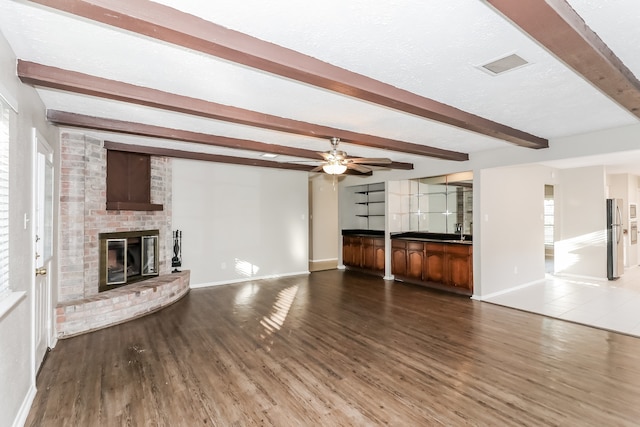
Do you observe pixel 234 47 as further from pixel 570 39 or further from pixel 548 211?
pixel 548 211

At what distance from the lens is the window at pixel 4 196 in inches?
77.7

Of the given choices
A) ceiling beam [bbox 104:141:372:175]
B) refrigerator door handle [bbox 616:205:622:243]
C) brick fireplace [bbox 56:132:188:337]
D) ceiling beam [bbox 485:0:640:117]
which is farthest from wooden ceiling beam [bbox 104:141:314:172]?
refrigerator door handle [bbox 616:205:622:243]

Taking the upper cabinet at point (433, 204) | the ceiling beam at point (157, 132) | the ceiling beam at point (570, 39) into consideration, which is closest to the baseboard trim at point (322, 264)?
the upper cabinet at point (433, 204)

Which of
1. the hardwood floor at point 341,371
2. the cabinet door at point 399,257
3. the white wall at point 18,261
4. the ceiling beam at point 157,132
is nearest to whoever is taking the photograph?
the white wall at point 18,261

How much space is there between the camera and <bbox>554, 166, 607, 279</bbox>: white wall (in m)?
6.48

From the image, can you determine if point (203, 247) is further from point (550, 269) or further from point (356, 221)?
point (550, 269)

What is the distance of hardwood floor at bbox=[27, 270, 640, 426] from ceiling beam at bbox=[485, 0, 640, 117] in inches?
91.5

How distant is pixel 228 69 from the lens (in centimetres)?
231

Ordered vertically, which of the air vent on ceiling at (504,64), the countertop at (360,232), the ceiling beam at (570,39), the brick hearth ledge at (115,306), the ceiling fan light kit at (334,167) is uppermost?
the air vent on ceiling at (504,64)

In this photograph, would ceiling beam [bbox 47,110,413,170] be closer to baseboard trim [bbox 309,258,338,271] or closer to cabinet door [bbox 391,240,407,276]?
cabinet door [bbox 391,240,407,276]

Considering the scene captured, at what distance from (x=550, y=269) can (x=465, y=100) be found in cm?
710

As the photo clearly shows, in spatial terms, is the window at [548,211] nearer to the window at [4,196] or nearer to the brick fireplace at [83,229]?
the brick fireplace at [83,229]

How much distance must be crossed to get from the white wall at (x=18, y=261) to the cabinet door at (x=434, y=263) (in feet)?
18.6

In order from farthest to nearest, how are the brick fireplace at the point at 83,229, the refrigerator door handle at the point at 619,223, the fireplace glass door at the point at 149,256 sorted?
1. the refrigerator door handle at the point at 619,223
2. the fireplace glass door at the point at 149,256
3. the brick fireplace at the point at 83,229
